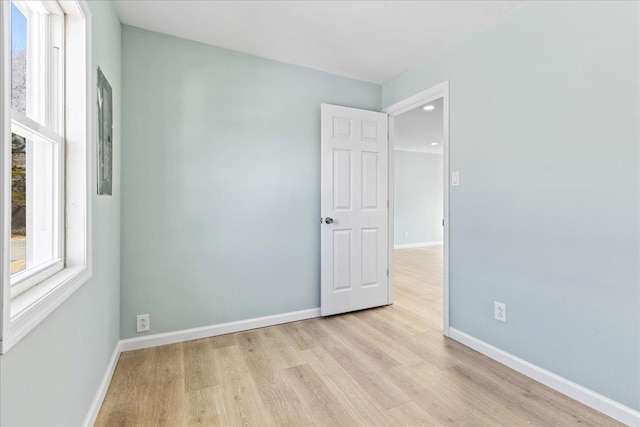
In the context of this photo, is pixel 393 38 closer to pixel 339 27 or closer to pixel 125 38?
pixel 339 27

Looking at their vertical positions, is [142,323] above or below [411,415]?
above

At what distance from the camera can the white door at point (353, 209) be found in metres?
2.97

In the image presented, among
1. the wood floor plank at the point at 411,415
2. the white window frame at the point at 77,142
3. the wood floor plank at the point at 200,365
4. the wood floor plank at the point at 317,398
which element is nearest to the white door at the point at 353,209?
the wood floor plank at the point at 317,398

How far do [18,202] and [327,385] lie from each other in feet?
5.69

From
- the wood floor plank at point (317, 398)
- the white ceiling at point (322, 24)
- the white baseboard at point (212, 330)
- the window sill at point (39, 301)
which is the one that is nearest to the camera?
the window sill at point (39, 301)

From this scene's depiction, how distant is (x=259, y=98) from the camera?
2.75 meters

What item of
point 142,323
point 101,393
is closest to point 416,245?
point 142,323

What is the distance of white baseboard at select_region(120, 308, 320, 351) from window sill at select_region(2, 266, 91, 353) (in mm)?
1253

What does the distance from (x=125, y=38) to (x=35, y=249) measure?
72.5 inches

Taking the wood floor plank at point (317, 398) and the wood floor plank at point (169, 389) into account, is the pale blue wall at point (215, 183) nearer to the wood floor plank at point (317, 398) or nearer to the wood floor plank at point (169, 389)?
the wood floor plank at point (169, 389)

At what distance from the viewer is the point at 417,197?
8.08 m

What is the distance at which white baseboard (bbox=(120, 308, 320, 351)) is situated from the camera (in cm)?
233

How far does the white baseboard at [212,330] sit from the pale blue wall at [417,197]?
522cm

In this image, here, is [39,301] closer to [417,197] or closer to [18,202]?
[18,202]
